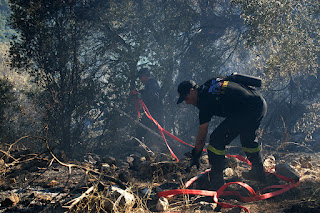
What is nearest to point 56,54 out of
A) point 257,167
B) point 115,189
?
point 115,189

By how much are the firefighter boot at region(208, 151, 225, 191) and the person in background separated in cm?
419

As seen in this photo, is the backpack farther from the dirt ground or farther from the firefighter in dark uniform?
the dirt ground

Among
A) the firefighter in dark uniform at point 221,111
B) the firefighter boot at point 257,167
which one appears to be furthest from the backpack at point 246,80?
the firefighter boot at point 257,167

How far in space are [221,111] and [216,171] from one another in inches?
33.7

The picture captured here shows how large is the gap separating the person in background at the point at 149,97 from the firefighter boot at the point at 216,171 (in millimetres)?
4187

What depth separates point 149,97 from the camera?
721cm

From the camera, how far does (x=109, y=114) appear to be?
657 centimetres

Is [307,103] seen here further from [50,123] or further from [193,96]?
[50,123]

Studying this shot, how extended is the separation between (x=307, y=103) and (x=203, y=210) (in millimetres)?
6775

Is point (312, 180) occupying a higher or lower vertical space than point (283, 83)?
lower

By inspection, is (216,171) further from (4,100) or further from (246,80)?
(4,100)

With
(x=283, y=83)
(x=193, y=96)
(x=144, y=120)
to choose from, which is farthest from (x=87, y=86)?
(x=283, y=83)

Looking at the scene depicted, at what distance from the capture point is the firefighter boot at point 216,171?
297 cm

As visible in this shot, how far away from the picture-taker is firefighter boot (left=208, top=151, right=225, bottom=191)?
117 inches
